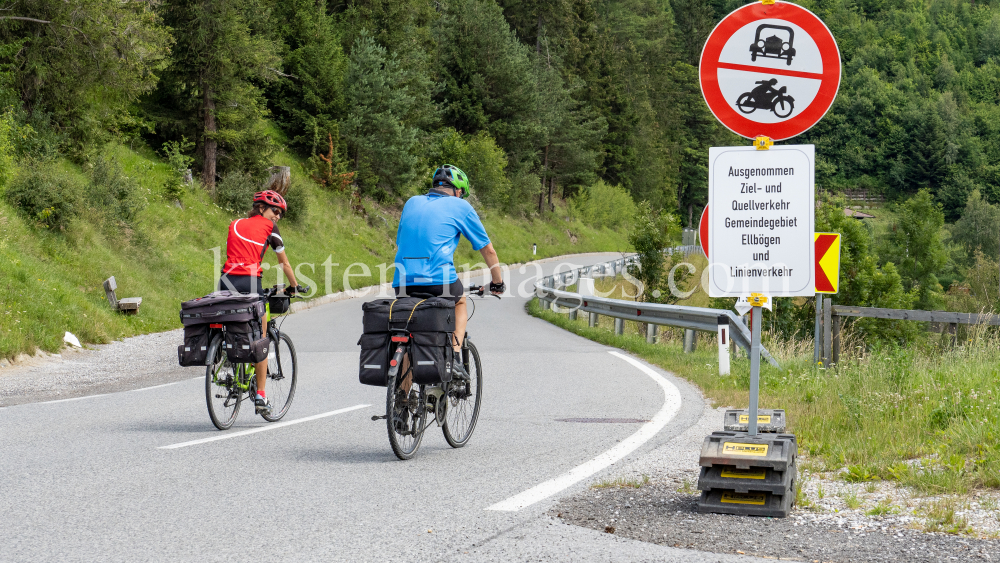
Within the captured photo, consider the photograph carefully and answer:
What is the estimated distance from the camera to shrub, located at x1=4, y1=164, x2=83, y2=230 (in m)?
18.5

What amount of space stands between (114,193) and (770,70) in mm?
21158

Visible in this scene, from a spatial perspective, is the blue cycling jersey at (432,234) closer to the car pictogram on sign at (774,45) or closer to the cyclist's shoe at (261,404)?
the cyclist's shoe at (261,404)

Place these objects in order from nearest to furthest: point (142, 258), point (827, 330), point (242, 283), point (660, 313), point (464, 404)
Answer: point (464, 404)
point (242, 283)
point (827, 330)
point (660, 313)
point (142, 258)

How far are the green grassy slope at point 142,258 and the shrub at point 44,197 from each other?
26cm

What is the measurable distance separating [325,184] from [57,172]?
23188mm

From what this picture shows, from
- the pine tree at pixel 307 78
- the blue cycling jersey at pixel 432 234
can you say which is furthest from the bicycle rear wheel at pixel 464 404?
the pine tree at pixel 307 78

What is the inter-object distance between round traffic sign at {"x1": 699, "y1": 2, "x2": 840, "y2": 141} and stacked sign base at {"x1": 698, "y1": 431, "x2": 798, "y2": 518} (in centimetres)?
179

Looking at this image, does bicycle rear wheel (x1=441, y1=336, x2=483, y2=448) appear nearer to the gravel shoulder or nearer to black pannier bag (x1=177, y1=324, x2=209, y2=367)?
the gravel shoulder

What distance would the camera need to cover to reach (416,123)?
5391cm

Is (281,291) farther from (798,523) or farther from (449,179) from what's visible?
(798,523)

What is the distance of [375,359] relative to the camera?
611cm

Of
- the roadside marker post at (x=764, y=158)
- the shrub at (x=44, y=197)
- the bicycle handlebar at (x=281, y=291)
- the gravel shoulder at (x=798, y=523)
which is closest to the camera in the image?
the gravel shoulder at (x=798, y=523)

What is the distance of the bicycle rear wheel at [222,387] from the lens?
24.2ft

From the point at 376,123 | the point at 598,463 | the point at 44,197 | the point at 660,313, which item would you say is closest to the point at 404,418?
the point at 598,463
